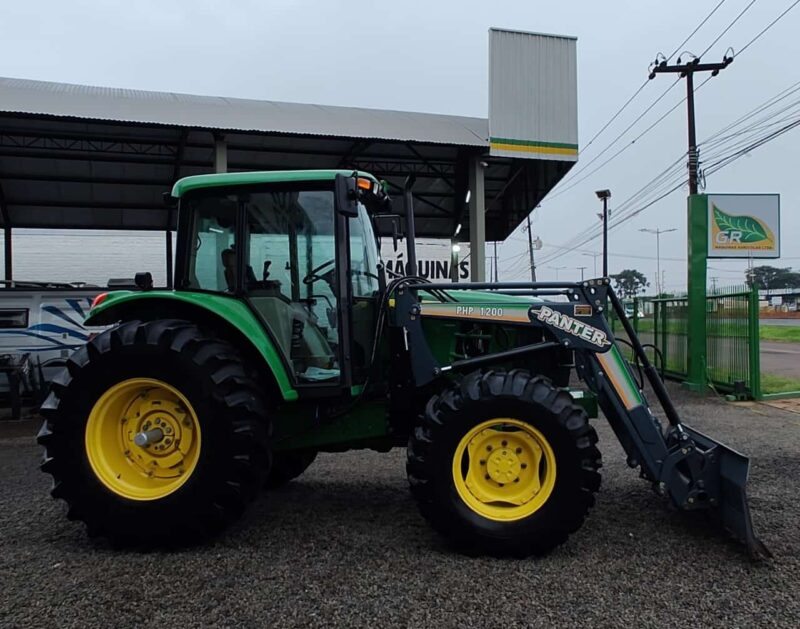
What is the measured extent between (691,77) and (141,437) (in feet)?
49.0

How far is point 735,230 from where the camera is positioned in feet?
36.7

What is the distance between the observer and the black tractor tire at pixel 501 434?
10.4ft

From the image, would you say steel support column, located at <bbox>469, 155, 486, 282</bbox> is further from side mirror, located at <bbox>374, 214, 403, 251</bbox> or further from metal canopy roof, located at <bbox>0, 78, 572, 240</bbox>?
side mirror, located at <bbox>374, 214, 403, 251</bbox>

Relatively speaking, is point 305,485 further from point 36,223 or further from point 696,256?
point 36,223

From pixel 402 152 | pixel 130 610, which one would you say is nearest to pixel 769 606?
pixel 130 610

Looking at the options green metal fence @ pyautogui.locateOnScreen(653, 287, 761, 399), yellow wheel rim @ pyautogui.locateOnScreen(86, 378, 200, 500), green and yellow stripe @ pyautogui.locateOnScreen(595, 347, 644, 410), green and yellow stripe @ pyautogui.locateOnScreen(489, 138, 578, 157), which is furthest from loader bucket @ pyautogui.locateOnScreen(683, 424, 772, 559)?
green and yellow stripe @ pyautogui.locateOnScreen(489, 138, 578, 157)

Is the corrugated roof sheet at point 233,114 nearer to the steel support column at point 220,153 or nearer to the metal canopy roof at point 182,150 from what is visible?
the metal canopy roof at point 182,150

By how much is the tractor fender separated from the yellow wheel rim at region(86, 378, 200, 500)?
498 millimetres

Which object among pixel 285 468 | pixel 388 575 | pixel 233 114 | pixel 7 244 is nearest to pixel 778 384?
pixel 285 468

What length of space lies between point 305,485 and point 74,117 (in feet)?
25.7

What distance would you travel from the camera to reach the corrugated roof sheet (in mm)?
9438

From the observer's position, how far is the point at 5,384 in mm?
8625

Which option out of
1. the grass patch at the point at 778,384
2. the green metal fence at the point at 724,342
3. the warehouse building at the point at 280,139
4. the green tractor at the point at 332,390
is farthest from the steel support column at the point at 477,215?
the green tractor at the point at 332,390

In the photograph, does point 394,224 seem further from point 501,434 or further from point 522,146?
point 522,146
